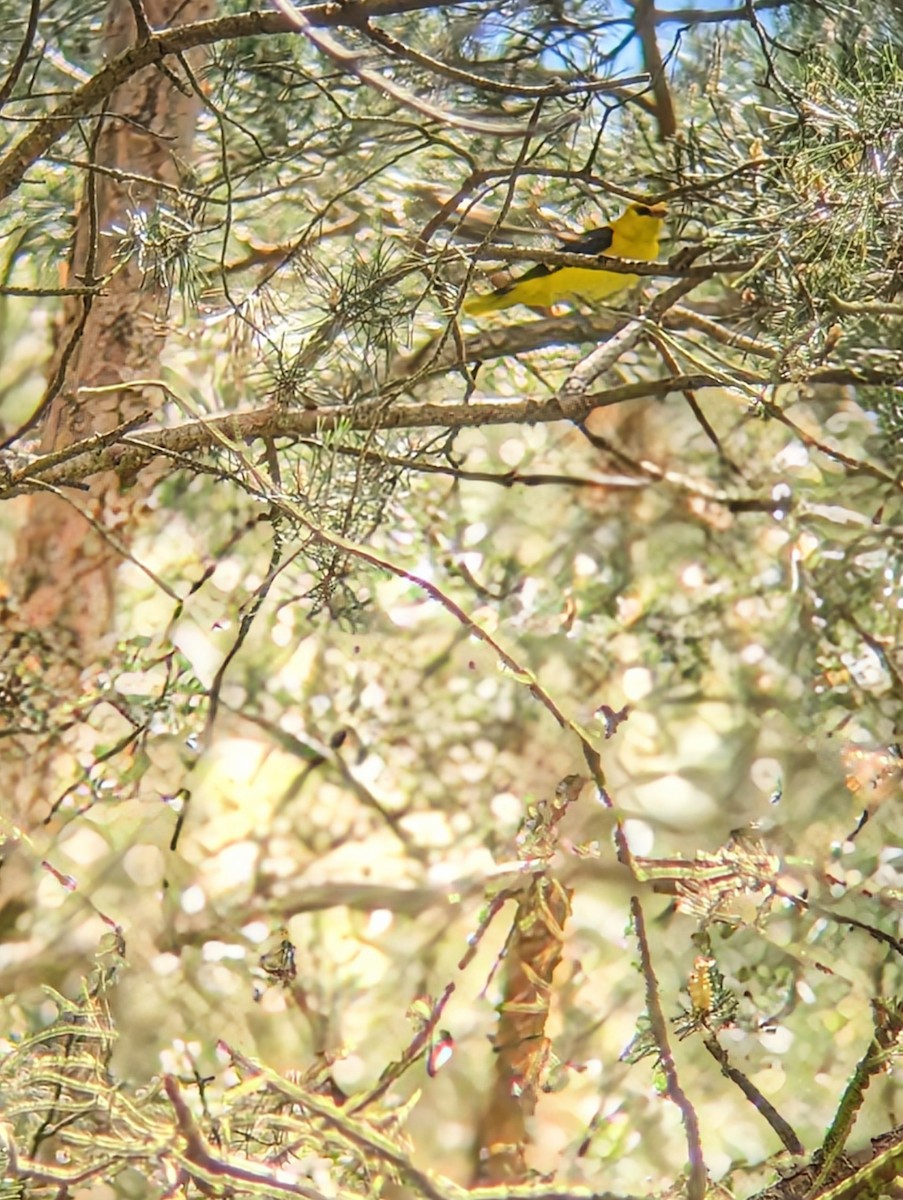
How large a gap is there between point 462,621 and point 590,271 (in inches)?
6.8

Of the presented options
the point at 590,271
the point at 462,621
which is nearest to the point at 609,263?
the point at 590,271

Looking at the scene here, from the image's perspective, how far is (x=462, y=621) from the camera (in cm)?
53

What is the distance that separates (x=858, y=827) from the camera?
54 cm

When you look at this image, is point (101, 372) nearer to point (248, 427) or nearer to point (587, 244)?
point (248, 427)

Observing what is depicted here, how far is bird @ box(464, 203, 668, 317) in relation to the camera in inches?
21.2

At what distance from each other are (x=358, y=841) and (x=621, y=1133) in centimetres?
17

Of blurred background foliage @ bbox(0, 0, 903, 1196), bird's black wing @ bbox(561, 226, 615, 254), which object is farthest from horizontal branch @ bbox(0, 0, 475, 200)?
bird's black wing @ bbox(561, 226, 615, 254)

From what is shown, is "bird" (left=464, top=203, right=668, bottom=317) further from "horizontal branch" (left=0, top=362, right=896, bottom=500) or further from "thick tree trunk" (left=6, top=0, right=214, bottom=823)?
"thick tree trunk" (left=6, top=0, right=214, bottom=823)

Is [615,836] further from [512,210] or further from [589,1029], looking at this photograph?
[512,210]

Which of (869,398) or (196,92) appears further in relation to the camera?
(869,398)

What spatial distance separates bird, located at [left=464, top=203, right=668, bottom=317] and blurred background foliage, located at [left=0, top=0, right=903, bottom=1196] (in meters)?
0.01

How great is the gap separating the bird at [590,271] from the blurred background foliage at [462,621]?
0.04ft

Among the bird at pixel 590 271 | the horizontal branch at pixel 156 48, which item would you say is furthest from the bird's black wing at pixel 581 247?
the horizontal branch at pixel 156 48

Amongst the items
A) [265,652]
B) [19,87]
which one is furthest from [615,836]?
[19,87]
